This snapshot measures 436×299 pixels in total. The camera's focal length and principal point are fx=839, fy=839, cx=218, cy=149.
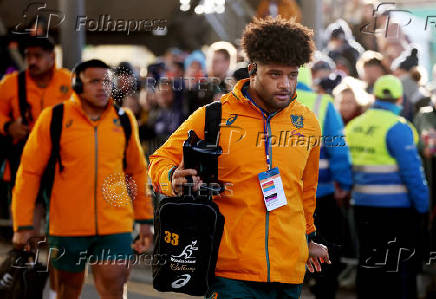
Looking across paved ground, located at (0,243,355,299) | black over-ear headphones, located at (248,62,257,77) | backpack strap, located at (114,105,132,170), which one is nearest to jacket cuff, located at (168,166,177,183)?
black over-ear headphones, located at (248,62,257,77)

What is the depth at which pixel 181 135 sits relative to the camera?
4020mm

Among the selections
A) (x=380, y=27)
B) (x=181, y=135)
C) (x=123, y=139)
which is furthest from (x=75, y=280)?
(x=380, y=27)

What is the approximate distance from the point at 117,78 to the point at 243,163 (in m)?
2.09

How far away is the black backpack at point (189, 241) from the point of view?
3.70 m

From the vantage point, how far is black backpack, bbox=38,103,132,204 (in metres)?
5.64

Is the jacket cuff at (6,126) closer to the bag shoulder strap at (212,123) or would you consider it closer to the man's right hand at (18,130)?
the man's right hand at (18,130)

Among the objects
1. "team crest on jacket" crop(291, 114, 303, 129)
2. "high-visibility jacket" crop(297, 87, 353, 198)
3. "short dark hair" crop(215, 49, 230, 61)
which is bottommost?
"high-visibility jacket" crop(297, 87, 353, 198)

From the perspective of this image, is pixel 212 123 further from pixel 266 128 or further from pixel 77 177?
pixel 77 177

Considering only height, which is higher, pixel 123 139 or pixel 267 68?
pixel 267 68

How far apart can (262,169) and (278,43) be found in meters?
0.60

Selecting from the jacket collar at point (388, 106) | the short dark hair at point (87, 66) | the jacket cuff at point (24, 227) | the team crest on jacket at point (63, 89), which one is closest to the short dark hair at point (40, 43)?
the team crest on jacket at point (63, 89)

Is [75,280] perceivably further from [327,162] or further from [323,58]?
[323,58]

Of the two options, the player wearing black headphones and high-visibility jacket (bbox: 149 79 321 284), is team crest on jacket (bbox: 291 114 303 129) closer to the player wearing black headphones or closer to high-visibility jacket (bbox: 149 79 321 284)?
high-visibility jacket (bbox: 149 79 321 284)

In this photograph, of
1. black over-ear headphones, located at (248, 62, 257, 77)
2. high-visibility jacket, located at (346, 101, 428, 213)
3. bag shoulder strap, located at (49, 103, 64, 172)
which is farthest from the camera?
high-visibility jacket, located at (346, 101, 428, 213)
